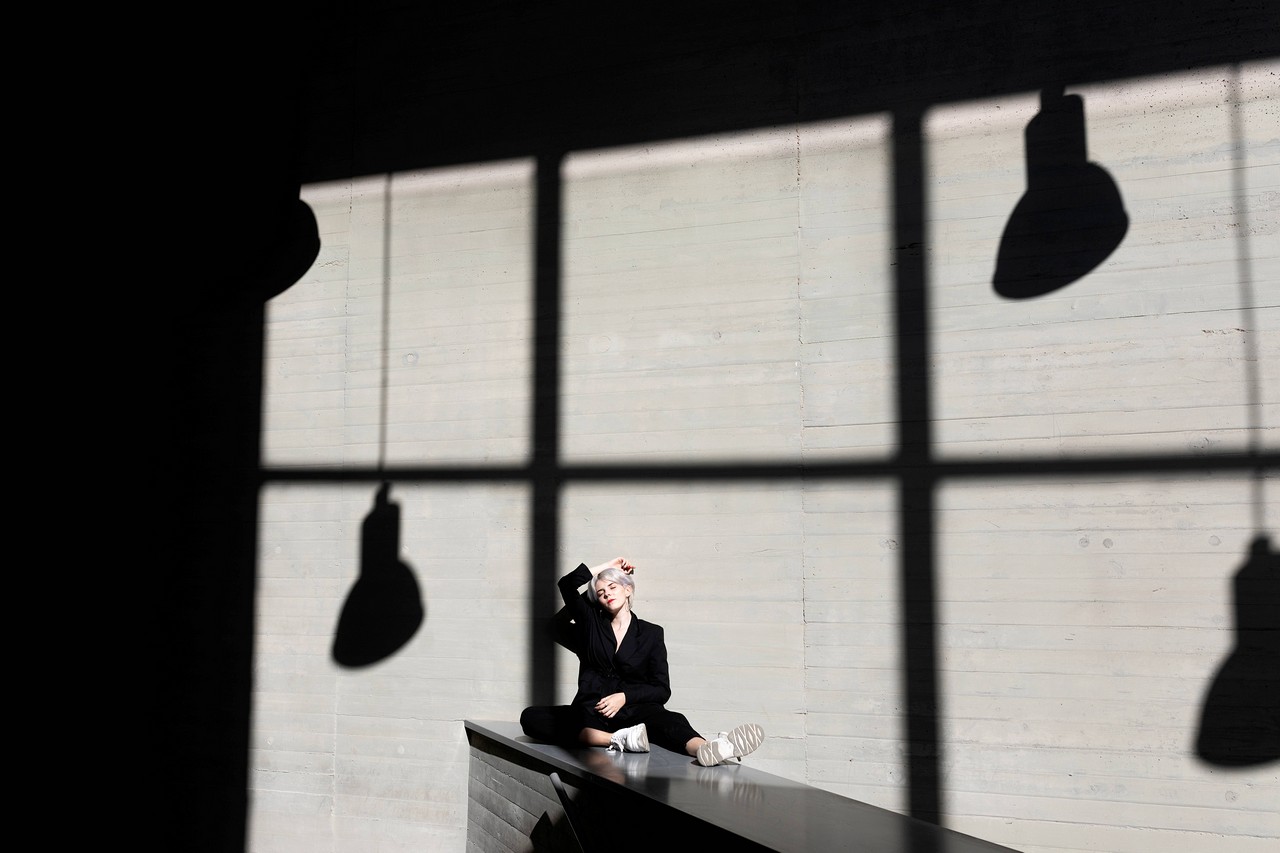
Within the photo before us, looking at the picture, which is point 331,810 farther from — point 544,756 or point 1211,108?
point 1211,108

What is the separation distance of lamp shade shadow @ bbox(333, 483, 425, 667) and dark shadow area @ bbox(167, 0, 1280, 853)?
242 millimetres

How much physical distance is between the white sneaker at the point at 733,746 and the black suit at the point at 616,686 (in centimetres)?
27

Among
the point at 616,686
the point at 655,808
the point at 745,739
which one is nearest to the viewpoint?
the point at 655,808

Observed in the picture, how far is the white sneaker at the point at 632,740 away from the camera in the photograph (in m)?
3.85

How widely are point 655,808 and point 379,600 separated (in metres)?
2.57

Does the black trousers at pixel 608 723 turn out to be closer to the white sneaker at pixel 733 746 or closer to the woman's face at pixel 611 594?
the white sneaker at pixel 733 746

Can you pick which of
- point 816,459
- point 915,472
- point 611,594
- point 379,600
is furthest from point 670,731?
point 379,600

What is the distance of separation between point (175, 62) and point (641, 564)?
3907 mm

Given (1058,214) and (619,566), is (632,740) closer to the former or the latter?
(619,566)

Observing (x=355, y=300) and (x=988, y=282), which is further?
(x=355, y=300)

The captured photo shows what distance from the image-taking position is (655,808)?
9.50 ft

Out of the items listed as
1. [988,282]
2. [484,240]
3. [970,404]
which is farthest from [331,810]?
[988,282]

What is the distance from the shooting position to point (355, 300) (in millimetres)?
5270

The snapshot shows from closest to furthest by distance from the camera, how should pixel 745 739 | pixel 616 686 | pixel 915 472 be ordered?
pixel 745 739 → pixel 616 686 → pixel 915 472
